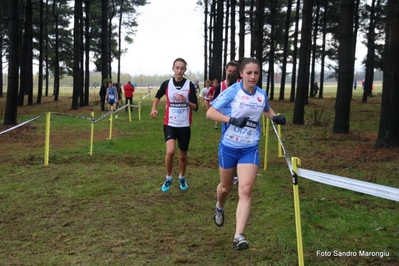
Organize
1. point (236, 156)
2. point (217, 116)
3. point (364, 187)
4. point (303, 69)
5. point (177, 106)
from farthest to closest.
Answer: point (303, 69), point (177, 106), point (236, 156), point (217, 116), point (364, 187)

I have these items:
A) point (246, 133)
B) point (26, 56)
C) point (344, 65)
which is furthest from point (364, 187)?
point (26, 56)

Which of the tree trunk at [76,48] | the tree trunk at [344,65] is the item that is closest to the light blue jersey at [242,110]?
the tree trunk at [344,65]

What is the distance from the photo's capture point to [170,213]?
266 inches

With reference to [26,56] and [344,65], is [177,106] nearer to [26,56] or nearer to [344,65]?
[344,65]

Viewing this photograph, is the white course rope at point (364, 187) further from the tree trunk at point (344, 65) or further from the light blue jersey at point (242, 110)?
the tree trunk at point (344, 65)

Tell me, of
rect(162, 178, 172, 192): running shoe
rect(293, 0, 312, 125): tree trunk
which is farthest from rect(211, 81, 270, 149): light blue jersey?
rect(293, 0, 312, 125): tree trunk

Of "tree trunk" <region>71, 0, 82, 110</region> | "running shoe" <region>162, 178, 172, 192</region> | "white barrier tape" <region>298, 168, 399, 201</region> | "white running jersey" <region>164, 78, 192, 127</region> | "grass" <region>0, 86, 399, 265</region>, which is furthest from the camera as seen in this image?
"tree trunk" <region>71, 0, 82, 110</region>

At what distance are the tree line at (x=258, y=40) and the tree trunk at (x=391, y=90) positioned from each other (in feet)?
0.08

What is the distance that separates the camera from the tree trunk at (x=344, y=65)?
49.4ft

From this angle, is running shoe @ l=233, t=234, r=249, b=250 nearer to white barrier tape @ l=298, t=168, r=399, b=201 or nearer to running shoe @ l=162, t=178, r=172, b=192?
white barrier tape @ l=298, t=168, r=399, b=201

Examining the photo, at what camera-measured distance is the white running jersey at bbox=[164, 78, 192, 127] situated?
7.82 m

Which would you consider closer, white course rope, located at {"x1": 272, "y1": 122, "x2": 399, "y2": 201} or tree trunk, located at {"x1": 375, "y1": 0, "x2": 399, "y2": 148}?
white course rope, located at {"x1": 272, "y1": 122, "x2": 399, "y2": 201}

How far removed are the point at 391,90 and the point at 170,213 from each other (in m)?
7.59

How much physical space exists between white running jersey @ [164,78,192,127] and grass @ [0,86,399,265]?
4.23 ft
